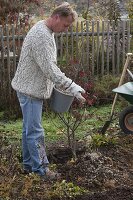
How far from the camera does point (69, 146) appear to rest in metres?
5.68

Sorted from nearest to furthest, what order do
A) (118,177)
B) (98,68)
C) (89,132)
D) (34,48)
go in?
(34,48)
(118,177)
(89,132)
(98,68)

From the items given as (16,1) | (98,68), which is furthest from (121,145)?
(16,1)

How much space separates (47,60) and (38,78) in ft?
1.05

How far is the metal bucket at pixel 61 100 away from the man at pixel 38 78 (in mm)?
65

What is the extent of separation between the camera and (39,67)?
4695 millimetres

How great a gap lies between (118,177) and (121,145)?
3.44ft

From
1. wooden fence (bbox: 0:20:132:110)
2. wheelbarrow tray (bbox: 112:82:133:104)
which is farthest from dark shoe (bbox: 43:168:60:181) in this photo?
wooden fence (bbox: 0:20:132:110)

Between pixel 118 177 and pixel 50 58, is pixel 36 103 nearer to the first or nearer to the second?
pixel 50 58

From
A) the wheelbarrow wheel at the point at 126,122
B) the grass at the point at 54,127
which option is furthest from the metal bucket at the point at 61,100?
the wheelbarrow wheel at the point at 126,122

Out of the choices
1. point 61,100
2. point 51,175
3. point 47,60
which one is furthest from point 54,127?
point 47,60

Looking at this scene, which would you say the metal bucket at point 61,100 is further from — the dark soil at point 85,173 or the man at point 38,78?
the dark soil at point 85,173

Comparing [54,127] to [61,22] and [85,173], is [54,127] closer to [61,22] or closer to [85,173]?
[85,173]

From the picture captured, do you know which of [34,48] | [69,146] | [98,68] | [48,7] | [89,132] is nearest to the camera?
[34,48]

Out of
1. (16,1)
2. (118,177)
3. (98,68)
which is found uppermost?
(16,1)
